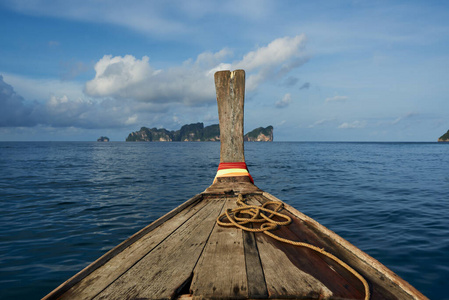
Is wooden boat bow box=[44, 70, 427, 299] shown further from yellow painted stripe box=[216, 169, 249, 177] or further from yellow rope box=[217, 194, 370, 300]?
yellow painted stripe box=[216, 169, 249, 177]

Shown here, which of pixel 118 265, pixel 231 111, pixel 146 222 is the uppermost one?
pixel 231 111

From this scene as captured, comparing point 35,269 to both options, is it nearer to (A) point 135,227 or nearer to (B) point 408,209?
(A) point 135,227

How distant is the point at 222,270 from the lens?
2059 mm

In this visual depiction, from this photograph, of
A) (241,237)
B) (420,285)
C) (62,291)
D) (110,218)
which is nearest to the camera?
(62,291)

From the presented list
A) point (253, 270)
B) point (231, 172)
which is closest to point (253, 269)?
point (253, 270)

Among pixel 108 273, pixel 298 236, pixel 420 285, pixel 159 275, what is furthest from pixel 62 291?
pixel 420 285

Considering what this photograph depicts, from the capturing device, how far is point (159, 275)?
2.02m

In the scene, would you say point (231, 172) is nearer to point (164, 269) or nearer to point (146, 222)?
point (146, 222)

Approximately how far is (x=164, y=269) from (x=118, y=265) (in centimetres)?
44

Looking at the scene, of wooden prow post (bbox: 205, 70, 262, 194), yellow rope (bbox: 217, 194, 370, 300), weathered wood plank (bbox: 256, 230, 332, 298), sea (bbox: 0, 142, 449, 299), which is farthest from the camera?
wooden prow post (bbox: 205, 70, 262, 194)

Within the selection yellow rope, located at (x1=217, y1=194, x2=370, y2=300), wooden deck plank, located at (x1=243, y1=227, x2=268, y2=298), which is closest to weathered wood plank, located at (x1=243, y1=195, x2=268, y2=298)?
wooden deck plank, located at (x1=243, y1=227, x2=268, y2=298)

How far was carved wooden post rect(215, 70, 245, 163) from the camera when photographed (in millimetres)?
6516

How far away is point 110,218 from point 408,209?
30.1 feet

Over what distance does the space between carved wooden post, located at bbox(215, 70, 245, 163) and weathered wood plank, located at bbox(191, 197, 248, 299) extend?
3.71 metres
